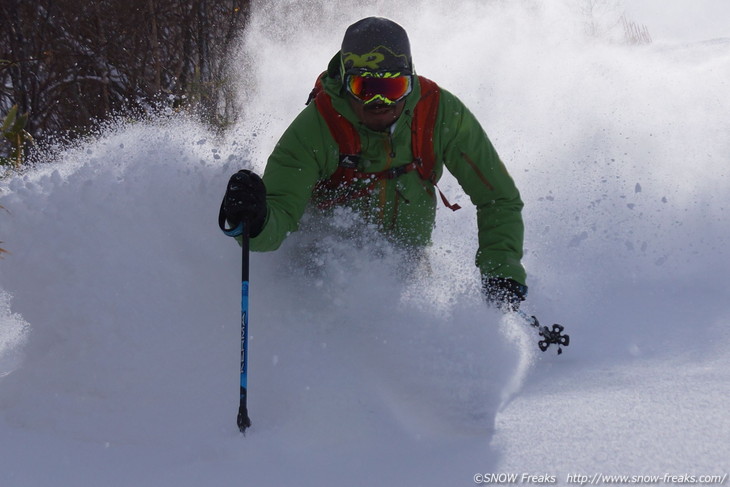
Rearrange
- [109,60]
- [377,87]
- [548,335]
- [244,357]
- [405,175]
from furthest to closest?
1. [109,60]
2. [405,175]
3. [548,335]
4. [377,87]
5. [244,357]

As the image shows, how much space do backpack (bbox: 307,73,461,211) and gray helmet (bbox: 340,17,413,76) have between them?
0.71 feet

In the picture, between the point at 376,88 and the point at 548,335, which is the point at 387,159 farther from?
the point at 548,335

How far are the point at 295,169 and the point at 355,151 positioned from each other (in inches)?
11.2

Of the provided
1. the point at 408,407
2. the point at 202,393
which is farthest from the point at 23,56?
the point at 408,407

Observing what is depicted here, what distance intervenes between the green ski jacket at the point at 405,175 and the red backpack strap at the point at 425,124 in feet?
0.09

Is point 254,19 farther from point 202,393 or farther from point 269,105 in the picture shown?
point 202,393

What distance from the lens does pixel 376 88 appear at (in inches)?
116

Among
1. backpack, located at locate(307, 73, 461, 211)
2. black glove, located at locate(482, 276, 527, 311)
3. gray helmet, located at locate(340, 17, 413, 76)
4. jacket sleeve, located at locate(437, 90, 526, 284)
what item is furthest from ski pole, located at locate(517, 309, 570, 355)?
gray helmet, located at locate(340, 17, 413, 76)

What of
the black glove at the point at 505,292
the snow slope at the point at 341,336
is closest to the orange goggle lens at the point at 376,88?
the snow slope at the point at 341,336

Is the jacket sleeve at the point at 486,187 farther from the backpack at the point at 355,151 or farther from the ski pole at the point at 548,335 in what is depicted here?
the ski pole at the point at 548,335

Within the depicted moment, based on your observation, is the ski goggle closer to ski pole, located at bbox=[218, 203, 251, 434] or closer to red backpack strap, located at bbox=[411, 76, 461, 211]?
red backpack strap, located at bbox=[411, 76, 461, 211]

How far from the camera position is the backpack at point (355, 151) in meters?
3.14

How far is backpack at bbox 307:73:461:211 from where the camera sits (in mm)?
3141

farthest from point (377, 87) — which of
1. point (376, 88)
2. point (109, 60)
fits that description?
point (109, 60)
